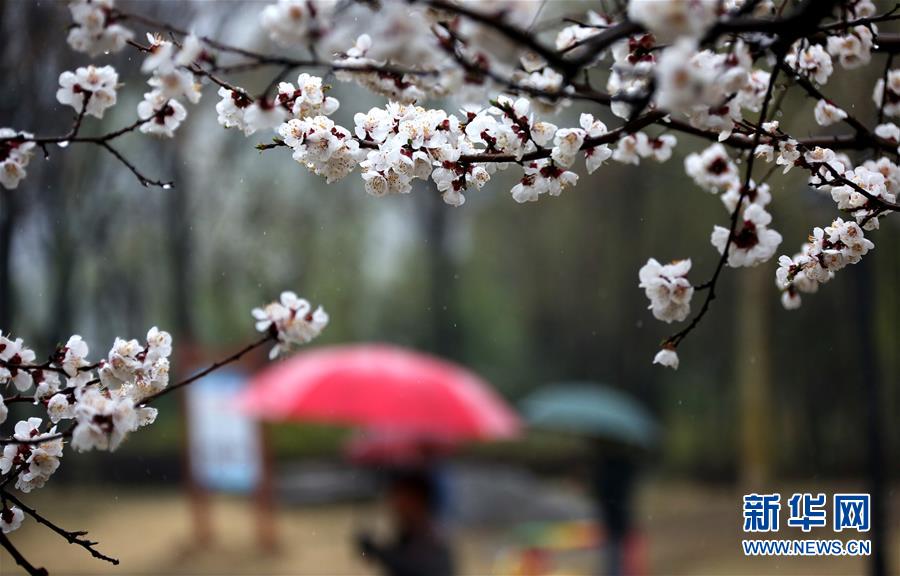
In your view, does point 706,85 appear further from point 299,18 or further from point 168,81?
point 168,81

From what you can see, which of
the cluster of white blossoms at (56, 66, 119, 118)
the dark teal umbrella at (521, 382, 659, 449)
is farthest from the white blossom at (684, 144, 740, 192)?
the dark teal umbrella at (521, 382, 659, 449)

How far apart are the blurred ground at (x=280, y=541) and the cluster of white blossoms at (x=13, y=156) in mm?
4534

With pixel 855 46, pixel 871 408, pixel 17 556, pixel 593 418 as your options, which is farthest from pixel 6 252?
pixel 855 46

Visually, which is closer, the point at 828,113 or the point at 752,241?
the point at 752,241

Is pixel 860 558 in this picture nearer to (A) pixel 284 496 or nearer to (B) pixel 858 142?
(B) pixel 858 142

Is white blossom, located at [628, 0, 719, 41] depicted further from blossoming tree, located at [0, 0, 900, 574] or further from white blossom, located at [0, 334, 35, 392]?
white blossom, located at [0, 334, 35, 392]

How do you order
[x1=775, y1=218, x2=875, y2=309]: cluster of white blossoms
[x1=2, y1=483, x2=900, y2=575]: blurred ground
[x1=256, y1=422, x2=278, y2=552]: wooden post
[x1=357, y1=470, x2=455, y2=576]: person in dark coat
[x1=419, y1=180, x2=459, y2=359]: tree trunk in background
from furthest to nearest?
[x1=419, y1=180, x2=459, y2=359]: tree trunk in background → [x1=256, y1=422, x2=278, y2=552]: wooden post → [x1=2, y1=483, x2=900, y2=575]: blurred ground → [x1=357, y1=470, x2=455, y2=576]: person in dark coat → [x1=775, y1=218, x2=875, y2=309]: cluster of white blossoms

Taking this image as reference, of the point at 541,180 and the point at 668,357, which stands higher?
the point at 541,180

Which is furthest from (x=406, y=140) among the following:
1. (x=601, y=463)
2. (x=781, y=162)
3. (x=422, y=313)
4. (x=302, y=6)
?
(x=422, y=313)

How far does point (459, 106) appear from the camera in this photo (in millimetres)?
1396

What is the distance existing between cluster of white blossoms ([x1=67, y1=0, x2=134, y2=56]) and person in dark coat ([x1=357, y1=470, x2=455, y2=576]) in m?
2.53

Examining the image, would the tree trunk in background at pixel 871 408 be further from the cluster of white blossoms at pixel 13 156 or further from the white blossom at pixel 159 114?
the cluster of white blossoms at pixel 13 156

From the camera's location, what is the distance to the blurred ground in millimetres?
5659

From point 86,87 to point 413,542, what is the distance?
7.96 feet
